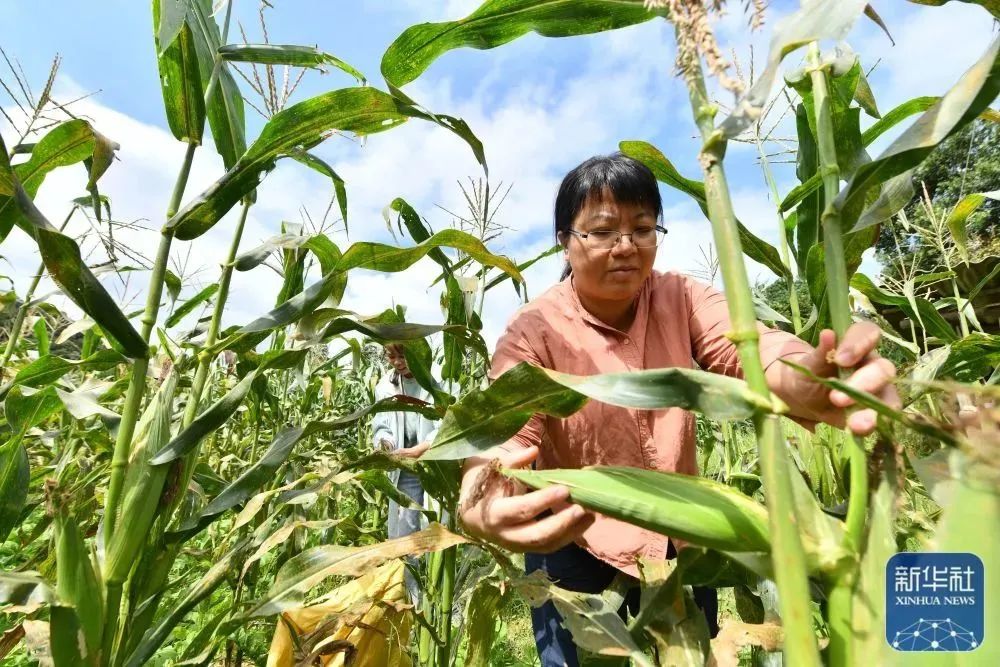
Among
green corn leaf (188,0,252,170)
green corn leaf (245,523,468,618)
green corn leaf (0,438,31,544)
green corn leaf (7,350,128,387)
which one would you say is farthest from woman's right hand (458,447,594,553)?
green corn leaf (0,438,31,544)

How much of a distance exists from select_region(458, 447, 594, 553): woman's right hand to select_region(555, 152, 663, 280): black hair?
2.38 feet

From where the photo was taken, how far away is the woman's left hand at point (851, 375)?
0.65 metres

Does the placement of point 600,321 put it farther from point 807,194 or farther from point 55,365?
point 55,365

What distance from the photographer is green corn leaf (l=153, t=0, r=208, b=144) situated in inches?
49.7

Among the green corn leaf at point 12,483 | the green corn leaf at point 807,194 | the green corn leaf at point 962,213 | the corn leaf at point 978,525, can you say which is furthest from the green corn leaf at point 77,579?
the green corn leaf at point 962,213

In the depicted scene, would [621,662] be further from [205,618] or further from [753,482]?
[205,618]

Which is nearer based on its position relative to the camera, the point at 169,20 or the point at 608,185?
the point at 169,20

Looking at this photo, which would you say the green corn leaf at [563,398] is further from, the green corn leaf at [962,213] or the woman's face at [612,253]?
the green corn leaf at [962,213]

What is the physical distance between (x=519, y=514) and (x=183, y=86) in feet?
3.89

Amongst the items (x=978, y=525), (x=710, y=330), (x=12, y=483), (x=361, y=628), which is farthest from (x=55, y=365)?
(x=978, y=525)

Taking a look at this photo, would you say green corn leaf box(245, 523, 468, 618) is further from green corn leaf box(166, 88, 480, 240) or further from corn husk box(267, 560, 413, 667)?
green corn leaf box(166, 88, 480, 240)

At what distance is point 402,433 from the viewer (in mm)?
3986

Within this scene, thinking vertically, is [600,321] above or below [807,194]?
below

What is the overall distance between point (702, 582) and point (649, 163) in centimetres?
88
